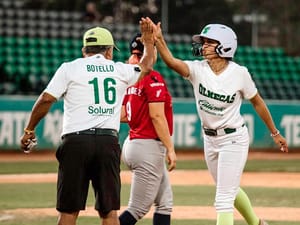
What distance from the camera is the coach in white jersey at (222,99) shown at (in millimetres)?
8148

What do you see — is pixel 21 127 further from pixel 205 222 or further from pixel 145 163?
pixel 145 163

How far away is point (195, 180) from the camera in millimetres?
17250

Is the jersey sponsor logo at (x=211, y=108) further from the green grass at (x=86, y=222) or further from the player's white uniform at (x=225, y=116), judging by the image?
the green grass at (x=86, y=222)

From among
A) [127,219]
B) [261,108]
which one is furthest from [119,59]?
[127,219]

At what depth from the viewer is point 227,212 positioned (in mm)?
8055

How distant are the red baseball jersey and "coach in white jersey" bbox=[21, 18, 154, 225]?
556mm

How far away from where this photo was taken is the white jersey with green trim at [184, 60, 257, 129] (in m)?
8.16

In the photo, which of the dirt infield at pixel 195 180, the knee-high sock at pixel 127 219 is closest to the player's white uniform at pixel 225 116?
the knee-high sock at pixel 127 219

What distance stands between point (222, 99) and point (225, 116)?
175 mm

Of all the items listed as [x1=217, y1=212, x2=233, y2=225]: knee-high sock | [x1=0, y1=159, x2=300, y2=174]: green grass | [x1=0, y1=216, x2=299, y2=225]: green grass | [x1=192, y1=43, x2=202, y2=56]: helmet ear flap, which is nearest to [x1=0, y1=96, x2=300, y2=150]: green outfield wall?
Answer: [x1=0, y1=159, x2=300, y2=174]: green grass

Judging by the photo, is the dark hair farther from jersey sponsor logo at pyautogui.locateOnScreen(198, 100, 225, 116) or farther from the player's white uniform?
jersey sponsor logo at pyautogui.locateOnScreen(198, 100, 225, 116)

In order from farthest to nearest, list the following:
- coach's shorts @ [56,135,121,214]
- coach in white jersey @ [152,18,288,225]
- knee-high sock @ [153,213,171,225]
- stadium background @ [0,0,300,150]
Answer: stadium background @ [0,0,300,150], knee-high sock @ [153,213,171,225], coach in white jersey @ [152,18,288,225], coach's shorts @ [56,135,121,214]

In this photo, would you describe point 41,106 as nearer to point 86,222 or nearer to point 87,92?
point 87,92

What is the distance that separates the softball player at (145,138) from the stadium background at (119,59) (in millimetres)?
14866
